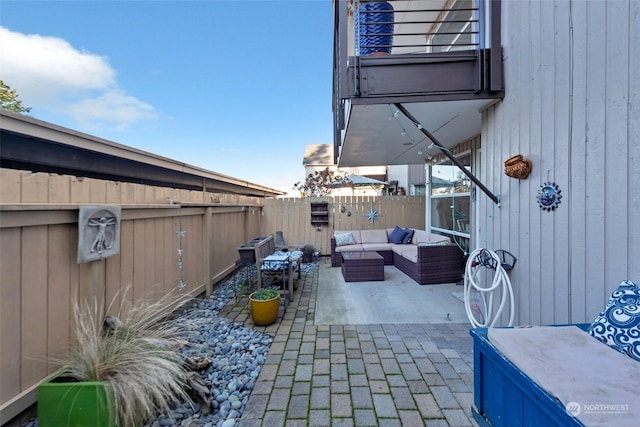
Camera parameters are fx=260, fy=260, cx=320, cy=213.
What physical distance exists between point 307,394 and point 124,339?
53.7 inches

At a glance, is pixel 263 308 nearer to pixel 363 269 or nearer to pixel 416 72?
pixel 363 269

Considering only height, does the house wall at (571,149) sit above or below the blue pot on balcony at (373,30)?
below

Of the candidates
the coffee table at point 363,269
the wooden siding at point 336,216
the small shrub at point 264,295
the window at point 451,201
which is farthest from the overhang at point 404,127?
the small shrub at point 264,295

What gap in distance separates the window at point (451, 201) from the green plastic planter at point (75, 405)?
5.00m

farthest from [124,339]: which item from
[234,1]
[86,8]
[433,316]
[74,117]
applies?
[74,117]

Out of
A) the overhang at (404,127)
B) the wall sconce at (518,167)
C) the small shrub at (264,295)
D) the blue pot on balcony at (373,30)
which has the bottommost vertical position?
the small shrub at (264,295)

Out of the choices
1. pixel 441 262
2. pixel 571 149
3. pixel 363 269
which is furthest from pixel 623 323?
pixel 363 269

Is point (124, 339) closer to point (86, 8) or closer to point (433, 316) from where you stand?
point (433, 316)

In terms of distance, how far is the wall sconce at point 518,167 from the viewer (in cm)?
234

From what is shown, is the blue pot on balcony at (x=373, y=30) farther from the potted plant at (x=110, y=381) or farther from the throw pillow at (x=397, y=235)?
the throw pillow at (x=397, y=235)

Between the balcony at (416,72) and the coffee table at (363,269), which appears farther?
the coffee table at (363,269)

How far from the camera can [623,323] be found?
4.47 ft

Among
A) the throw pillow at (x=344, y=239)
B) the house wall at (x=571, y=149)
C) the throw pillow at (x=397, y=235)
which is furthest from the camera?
the throw pillow at (x=397, y=235)

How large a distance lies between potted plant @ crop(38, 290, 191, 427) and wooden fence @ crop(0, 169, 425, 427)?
16 cm
